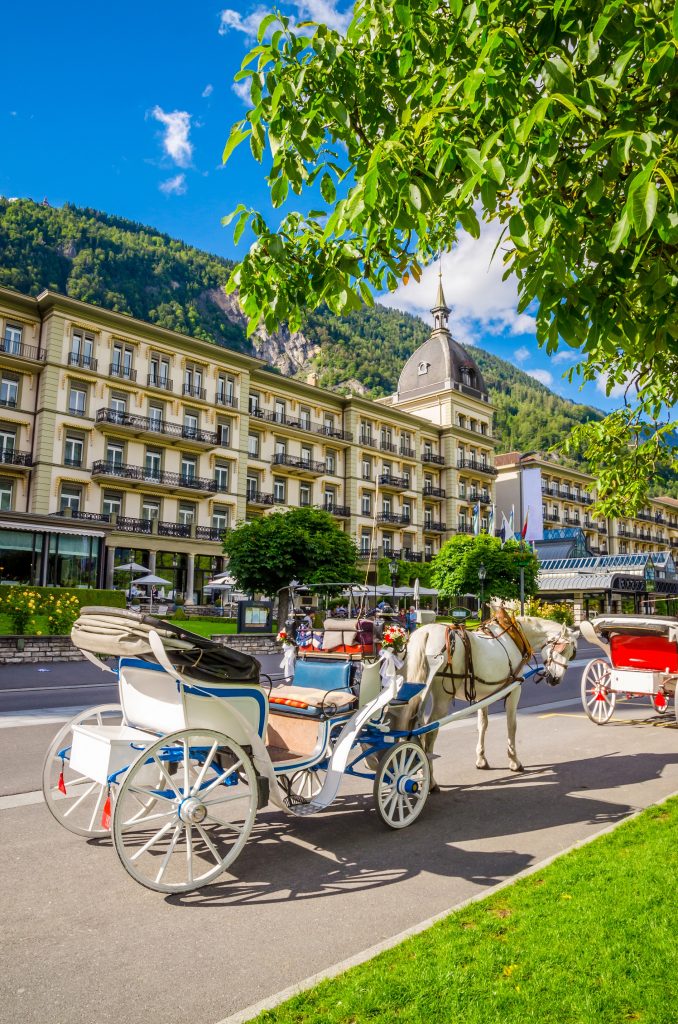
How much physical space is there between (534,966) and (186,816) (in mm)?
2302

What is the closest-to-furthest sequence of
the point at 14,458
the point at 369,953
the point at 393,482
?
1. the point at 369,953
2. the point at 14,458
3. the point at 393,482

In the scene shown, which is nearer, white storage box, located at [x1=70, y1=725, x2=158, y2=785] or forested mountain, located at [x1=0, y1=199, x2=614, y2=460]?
white storage box, located at [x1=70, y1=725, x2=158, y2=785]

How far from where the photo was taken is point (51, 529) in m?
35.3

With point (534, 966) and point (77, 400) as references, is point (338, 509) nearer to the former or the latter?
point (77, 400)

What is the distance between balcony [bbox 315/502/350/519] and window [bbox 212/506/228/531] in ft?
30.7

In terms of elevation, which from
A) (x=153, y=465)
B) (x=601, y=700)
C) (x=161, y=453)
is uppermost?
(x=161, y=453)

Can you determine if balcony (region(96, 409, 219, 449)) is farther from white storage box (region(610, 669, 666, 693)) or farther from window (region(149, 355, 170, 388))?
white storage box (region(610, 669, 666, 693))

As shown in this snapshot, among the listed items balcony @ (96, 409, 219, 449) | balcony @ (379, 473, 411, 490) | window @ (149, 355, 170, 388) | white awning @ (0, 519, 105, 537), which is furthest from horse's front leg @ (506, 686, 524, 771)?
balcony @ (379, 473, 411, 490)

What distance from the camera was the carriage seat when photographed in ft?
19.4

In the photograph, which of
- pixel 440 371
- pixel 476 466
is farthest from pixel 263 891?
pixel 440 371

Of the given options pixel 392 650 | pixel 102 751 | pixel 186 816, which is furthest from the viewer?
pixel 392 650

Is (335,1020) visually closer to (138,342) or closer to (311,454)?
(138,342)

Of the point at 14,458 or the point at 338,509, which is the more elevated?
the point at 14,458

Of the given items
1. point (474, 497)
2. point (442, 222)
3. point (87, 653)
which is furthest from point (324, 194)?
point (474, 497)
